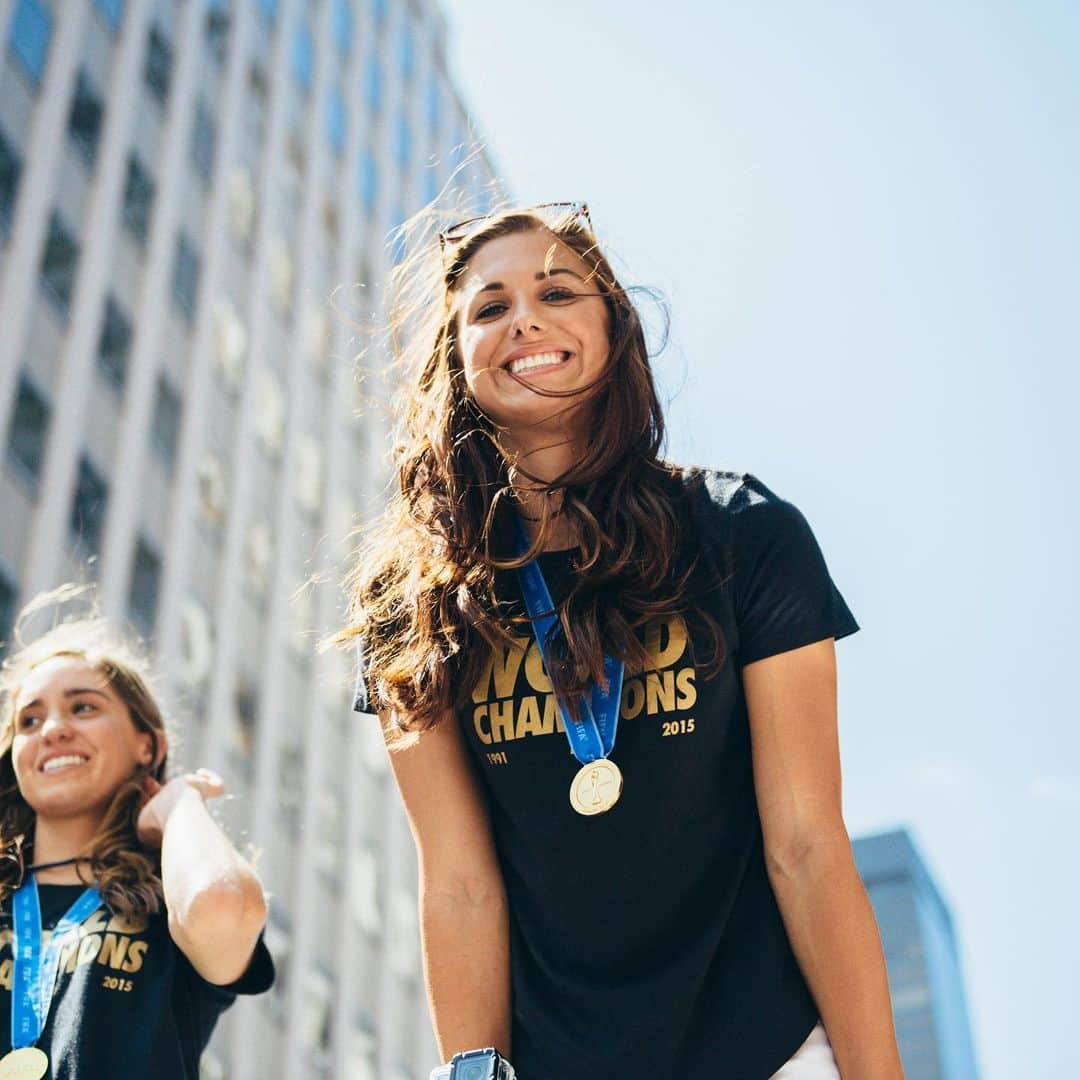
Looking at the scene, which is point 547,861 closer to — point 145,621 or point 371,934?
point 145,621

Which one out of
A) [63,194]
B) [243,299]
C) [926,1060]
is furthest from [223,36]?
[926,1060]

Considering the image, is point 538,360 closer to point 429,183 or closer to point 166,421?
point 166,421

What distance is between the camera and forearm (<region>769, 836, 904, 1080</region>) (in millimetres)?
2227

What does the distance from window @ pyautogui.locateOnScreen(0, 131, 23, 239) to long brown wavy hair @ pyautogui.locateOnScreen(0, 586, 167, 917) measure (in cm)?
1792

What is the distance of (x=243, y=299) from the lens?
93.5ft

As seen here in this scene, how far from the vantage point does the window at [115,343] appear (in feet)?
76.1

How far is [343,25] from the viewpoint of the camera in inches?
1473

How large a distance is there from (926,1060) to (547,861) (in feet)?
445

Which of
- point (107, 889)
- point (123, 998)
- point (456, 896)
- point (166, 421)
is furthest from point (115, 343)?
point (456, 896)

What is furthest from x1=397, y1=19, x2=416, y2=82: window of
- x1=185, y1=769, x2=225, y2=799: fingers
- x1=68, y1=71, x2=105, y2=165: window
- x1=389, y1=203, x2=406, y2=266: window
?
x1=185, y1=769, x2=225, y2=799: fingers

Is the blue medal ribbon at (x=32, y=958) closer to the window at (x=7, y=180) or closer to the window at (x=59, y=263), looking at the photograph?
the window at (x=7, y=180)

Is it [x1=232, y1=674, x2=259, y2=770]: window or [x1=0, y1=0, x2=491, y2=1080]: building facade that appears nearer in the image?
[x1=0, y1=0, x2=491, y2=1080]: building facade

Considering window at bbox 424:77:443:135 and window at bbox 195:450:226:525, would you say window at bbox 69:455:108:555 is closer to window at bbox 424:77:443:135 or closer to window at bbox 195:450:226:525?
window at bbox 195:450:226:525

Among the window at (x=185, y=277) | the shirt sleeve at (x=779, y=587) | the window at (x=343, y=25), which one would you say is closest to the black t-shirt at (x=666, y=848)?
the shirt sleeve at (x=779, y=587)
